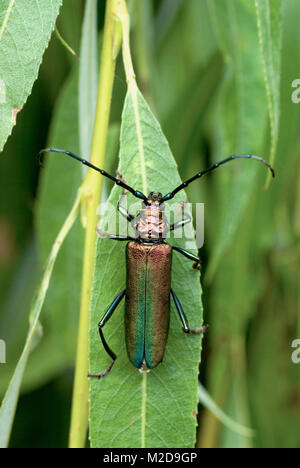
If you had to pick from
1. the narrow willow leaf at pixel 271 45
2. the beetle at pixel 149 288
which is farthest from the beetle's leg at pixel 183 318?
the narrow willow leaf at pixel 271 45

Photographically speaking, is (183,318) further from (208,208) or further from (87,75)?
(208,208)

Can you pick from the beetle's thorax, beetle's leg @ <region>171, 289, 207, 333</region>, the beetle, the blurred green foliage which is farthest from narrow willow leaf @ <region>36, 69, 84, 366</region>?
beetle's leg @ <region>171, 289, 207, 333</region>

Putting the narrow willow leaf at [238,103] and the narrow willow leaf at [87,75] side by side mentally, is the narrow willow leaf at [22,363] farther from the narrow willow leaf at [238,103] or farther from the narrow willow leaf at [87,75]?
the narrow willow leaf at [238,103]

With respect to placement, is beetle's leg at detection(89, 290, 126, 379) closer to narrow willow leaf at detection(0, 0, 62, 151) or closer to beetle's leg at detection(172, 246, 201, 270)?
beetle's leg at detection(172, 246, 201, 270)

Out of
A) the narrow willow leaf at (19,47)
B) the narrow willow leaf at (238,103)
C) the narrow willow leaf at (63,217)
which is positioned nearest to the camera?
the narrow willow leaf at (19,47)

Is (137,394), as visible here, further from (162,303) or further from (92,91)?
(92,91)

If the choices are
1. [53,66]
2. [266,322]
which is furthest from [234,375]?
[53,66]

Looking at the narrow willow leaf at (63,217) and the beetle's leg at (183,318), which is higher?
the narrow willow leaf at (63,217)
